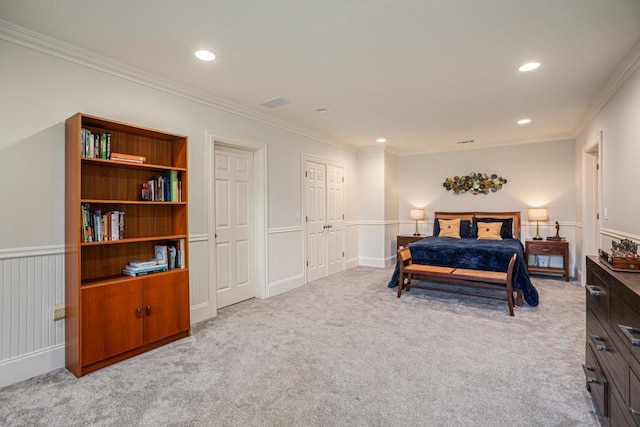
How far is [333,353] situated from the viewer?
8.71 feet

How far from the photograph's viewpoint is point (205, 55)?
8.57 feet

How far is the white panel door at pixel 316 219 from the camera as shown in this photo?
16.9ft

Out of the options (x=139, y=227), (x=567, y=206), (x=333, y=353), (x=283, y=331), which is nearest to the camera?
(x=333, y=353)

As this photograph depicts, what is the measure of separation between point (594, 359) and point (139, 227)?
3509 mm

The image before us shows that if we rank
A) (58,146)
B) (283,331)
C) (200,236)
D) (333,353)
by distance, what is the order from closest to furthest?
(58,146)
(333,353)
(283,331)
(200,236)

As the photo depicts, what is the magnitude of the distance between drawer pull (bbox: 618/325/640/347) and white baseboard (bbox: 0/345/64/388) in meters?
3.47

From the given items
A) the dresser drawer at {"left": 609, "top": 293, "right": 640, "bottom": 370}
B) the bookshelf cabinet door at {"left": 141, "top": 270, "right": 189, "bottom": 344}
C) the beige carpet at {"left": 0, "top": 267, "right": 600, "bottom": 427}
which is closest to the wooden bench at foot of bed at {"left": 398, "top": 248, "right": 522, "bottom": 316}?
the beige carpet at {"left": 0, "top": 267, "right": 600, "bottom": 427}

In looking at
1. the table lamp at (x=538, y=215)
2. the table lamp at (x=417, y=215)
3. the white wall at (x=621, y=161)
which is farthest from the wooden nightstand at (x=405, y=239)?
the white wall at (x=621, y=161)

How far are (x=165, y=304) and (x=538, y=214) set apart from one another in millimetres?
5804

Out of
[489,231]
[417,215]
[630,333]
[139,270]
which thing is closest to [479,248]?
[489,231]

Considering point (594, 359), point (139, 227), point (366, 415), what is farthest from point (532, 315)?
point (139, 227)

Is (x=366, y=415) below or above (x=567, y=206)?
below

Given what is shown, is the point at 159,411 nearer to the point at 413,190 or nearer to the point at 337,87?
the point at 337,87

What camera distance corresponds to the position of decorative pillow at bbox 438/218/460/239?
5871 millimetres
